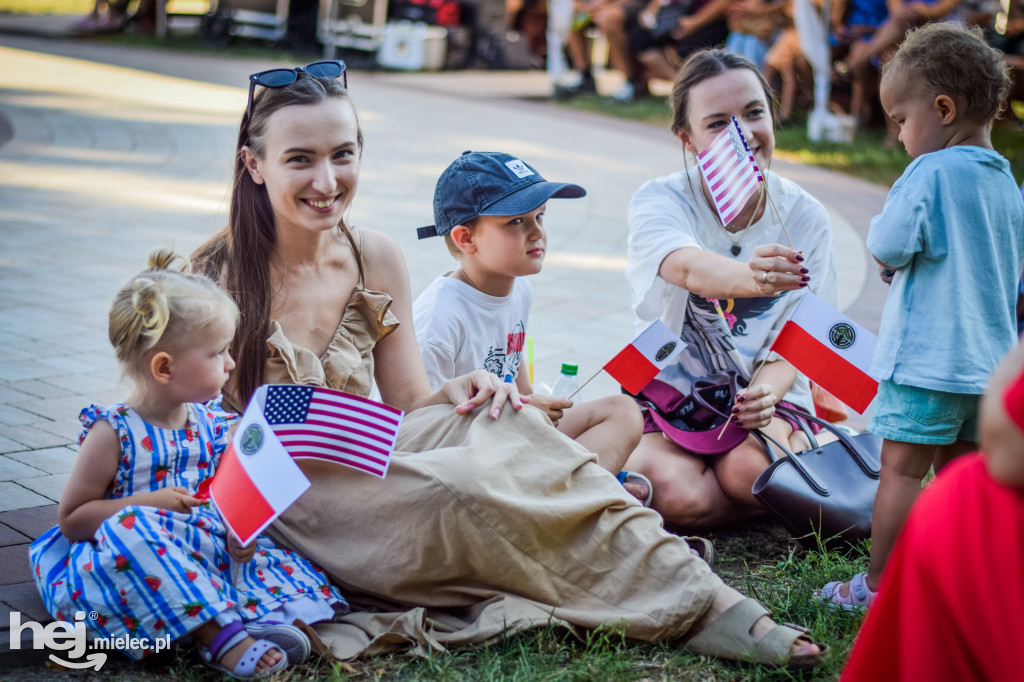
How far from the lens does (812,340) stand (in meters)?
3.26

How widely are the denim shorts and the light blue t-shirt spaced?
0.04m

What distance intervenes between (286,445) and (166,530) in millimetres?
324

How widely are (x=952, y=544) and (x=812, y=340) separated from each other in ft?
5.80

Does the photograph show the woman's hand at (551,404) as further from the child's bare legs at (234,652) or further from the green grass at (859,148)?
the green grass at (859,148)

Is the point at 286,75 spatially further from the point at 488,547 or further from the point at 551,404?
the point at 488,547

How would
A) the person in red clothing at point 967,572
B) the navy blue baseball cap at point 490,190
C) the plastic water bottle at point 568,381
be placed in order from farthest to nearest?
the plastic water bottle at point 568,381, the navy blue baseball cap at point 490,190, the person in red clothing at point 967,572

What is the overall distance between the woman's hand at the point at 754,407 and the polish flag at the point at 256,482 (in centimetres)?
153

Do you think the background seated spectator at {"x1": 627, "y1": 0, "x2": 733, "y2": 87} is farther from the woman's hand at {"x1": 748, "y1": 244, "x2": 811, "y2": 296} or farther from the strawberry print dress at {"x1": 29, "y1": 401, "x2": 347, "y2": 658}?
the strawberry print dress at {"x1": 29, "y1": 401, "x2": 347, "y2": 658}

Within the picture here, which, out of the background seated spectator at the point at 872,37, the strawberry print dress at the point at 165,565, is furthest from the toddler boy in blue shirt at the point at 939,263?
the background seated spectator at the point at 872,37

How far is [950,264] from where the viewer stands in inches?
111

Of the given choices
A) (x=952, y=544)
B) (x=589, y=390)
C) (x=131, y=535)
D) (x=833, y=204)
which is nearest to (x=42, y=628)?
(x=131, y=535)

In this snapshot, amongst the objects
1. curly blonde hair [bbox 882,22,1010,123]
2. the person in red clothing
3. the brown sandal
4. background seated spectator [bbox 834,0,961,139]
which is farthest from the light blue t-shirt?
background seated spectator [bbox 834,0,961,139]

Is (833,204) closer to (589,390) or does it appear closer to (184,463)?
(589,390)

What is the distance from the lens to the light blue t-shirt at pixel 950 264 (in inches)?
110
